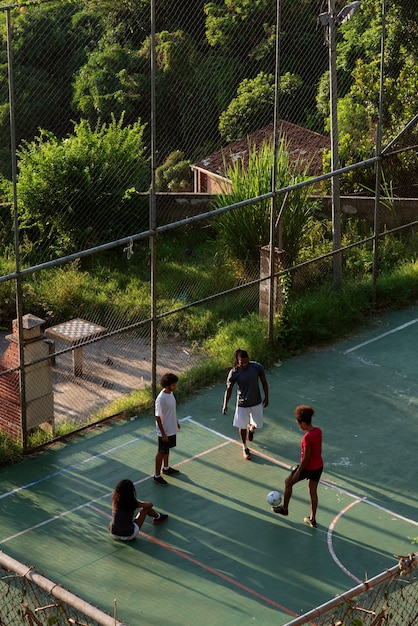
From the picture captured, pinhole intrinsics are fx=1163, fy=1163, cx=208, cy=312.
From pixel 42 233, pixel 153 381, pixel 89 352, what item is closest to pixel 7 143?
pixel 42 233

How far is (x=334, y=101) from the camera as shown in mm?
18469

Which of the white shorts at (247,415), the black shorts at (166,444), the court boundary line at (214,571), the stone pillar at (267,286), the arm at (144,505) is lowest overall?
the court boundary line at (214,571)

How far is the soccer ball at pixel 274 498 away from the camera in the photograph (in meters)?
13.6

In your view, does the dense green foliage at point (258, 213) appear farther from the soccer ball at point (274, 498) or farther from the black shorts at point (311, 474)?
the black shorts at point (311, 474)

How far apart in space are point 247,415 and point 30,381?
283 cm

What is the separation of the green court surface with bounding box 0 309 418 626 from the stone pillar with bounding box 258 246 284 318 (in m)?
1.33

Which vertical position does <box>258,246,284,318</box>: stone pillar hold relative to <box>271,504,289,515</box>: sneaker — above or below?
above

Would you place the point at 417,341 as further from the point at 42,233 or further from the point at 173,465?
the point at 42,233

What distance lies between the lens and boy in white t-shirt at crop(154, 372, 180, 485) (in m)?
13.9

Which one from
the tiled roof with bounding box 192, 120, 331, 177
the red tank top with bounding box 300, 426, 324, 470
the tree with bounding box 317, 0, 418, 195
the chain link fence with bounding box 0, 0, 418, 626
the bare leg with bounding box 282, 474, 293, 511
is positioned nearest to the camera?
the red tank top with bounding box 300, 426, 324, 470

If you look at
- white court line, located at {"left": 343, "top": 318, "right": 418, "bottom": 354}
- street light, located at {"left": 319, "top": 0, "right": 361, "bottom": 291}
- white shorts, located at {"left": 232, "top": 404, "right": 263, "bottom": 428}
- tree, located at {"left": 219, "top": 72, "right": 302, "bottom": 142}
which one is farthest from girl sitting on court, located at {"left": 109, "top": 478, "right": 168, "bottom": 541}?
tree, located at {"left": 219, "top": 72, "right": 302, "bottom": 142}

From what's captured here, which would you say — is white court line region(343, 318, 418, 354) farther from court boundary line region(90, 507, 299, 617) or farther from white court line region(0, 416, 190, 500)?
court boundary line region(90, 507, 299, 617)

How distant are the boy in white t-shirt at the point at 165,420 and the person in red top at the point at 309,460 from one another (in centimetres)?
161

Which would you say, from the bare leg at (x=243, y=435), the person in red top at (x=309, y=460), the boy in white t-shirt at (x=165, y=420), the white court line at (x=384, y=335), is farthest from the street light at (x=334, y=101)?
the person in red top at (x=309, y=460)
